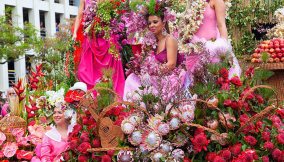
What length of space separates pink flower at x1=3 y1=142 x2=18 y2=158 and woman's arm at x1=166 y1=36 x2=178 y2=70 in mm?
2253

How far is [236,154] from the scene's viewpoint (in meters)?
3.96

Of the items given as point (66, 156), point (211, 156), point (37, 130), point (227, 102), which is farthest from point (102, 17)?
point (211, 156)

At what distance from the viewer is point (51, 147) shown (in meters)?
5.11

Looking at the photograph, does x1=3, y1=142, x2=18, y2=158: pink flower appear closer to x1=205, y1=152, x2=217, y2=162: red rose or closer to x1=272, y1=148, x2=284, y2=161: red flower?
x1=205, y1=152, x2=217, y2=162: red rose

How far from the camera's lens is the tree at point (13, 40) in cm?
3178

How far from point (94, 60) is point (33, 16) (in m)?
33.9

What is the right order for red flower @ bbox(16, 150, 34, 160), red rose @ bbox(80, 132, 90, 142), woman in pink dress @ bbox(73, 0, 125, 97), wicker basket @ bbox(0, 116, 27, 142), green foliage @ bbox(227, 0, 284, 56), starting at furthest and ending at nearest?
green foliage @ bbox(227, 0, 284, 56) → woman in pink dress @ bbox(73, 0, 125, 97) → wicker basket @ bbox(0, 116, 27, 142) → red flower @ bbox(16, 150, 34, 160) → red rose @ bbox(80, 132, 90, 142)

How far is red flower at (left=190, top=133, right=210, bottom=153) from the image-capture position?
3963 millimetres

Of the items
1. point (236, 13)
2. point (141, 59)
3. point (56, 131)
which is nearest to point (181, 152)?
point (56, 131)

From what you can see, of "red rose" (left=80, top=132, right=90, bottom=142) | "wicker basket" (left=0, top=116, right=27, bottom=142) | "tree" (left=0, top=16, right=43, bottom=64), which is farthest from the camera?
"tree" (left=0, top=16, right=43, bottom=64)

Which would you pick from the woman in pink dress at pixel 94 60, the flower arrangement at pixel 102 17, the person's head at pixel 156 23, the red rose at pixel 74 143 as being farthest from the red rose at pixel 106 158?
the woman in pink dress at pixel 94 60

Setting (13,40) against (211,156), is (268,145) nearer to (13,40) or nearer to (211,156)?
(211,156)

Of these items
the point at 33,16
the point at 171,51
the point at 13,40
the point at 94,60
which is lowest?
the point at 13,40

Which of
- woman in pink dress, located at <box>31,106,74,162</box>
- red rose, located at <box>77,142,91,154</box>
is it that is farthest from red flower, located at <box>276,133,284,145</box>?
woman in pink dress, located at <box>31,106,74,162</box>
